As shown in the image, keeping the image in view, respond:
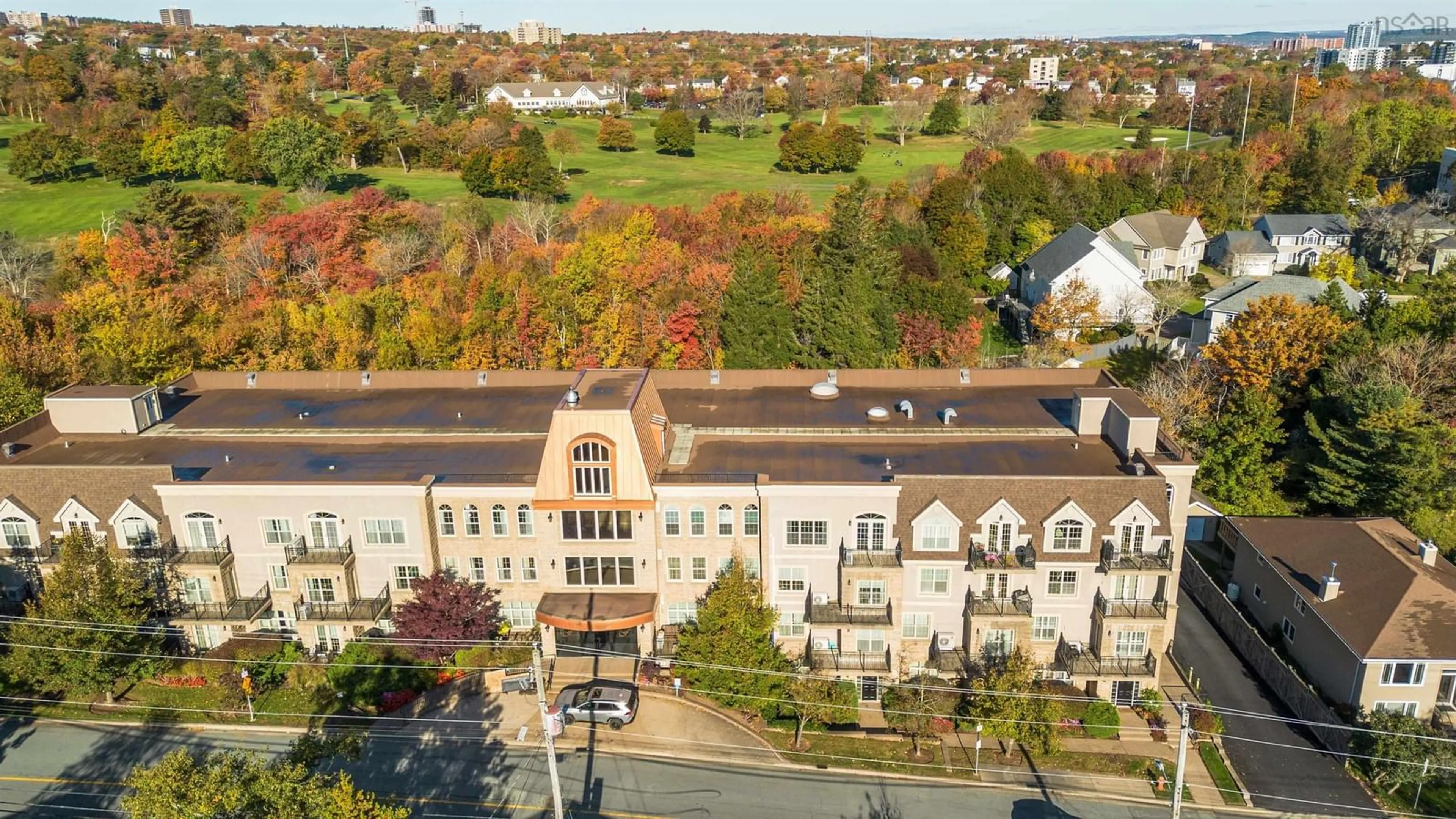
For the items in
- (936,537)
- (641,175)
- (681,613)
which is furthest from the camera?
(641,175)

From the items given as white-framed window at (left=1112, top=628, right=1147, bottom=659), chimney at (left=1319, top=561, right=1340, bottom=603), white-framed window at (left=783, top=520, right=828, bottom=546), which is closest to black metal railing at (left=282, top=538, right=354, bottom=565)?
white-framed window at (left=783, top=520, right=828, bottom=546)

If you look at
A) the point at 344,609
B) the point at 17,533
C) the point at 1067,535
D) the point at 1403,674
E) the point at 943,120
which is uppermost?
the point at 943,120

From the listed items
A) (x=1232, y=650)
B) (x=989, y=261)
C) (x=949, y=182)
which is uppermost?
(x=949, y=182)

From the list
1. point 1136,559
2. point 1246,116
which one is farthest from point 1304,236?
point 1136,559

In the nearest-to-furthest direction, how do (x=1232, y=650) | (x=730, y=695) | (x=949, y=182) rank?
(x=730, y=695)
(x=1232, y=650)
(x=949, y=182)

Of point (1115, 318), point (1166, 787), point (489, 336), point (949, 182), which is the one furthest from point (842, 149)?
point (1166, 787)

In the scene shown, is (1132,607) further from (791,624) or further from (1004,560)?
(791,624)

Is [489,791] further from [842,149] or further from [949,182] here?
[842,149]
